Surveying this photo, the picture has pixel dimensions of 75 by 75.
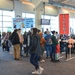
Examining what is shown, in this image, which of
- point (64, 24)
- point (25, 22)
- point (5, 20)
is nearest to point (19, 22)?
point (25, 22)

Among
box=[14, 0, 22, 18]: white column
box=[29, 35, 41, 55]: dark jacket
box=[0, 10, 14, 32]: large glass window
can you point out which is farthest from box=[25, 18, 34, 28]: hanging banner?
box=[29, 35, 41, 55]: dark jacket

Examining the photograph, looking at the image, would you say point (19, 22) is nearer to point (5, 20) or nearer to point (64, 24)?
point (64, 24)

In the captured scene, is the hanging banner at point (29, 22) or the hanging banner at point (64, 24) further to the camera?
the hanging banner at point (29, 22)

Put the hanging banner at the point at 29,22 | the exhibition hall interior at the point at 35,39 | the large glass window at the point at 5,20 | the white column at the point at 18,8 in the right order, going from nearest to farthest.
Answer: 1. the exhibition hall interior at the point at 35,39
2. the hanging banner at the point at 29,22
3. the white column at the point at 18,8
4. the large glass window at the point at 5,20

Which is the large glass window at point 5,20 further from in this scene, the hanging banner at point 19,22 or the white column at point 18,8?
the hanging banner at point 19,22

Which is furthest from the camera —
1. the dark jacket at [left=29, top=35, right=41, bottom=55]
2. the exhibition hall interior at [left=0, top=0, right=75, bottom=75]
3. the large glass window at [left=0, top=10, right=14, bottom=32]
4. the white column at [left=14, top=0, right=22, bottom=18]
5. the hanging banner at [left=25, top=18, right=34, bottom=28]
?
the large glass window at [left=0, top=10, right=14, bottom=32]

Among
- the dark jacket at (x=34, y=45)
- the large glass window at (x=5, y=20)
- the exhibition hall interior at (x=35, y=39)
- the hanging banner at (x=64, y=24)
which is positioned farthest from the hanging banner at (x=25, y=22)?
the dark jacket at (x=34, y=45)

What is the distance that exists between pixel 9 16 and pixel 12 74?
11416 mm

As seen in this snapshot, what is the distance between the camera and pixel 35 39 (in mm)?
5418

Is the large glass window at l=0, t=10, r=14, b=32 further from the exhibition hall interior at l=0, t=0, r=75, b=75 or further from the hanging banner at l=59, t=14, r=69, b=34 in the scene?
the hanging banner at l=59, t=14, r=69, b=34

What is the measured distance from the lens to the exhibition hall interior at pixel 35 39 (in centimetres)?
600

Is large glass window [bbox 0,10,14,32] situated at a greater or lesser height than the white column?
lesser

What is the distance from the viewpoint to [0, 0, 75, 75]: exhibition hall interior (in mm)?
5996

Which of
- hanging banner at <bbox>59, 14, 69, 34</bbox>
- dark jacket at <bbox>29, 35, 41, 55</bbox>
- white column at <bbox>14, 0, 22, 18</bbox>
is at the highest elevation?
white column at <bbox>14, 0, 22, 18</bbox>
